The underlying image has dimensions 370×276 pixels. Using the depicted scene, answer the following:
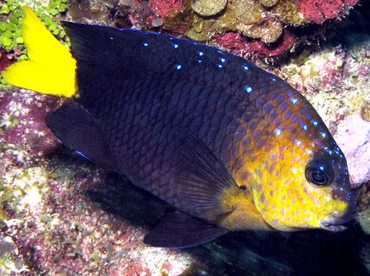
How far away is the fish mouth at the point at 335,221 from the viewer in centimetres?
224

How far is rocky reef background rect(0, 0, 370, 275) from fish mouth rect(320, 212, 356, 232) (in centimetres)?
199

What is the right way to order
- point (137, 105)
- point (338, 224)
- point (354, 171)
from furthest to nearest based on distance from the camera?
point (354, 171) < point (137, 105) < point (338, 224)

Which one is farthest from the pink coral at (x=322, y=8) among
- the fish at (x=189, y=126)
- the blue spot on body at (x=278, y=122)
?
the blue spot on body at (x=278, y=122)

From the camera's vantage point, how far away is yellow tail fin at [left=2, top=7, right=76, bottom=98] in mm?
2553

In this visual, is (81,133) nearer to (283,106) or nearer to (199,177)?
(199,177)

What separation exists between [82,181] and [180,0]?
2210mm

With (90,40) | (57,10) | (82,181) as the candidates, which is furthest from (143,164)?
(57,10)

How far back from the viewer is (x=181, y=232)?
2529mm

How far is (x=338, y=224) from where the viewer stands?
2.28m

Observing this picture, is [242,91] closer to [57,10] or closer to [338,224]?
[338,224]

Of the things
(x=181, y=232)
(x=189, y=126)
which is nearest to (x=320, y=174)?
(x=189, y=126)

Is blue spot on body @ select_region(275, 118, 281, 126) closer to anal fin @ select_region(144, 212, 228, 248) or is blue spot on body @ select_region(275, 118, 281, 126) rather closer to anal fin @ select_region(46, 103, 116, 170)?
anal fin @ select_region(144, 212, 228, 248)

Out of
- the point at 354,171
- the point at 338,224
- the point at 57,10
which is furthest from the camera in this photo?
the point at 354,171

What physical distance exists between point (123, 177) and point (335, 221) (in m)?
2.50
